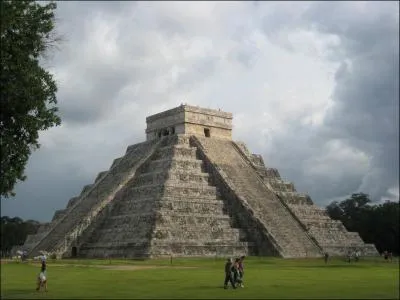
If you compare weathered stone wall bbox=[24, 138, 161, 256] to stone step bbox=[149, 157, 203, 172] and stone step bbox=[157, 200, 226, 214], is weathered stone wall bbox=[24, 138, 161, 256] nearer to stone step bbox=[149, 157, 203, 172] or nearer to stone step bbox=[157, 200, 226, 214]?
stone step bbox=[149, 157, 203, 172]

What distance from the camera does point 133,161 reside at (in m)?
49.0

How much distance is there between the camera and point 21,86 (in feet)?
46.9

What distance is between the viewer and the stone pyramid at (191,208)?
37.9 m

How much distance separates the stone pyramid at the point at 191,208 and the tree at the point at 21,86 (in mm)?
20588

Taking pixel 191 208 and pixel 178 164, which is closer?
pixel 191 208

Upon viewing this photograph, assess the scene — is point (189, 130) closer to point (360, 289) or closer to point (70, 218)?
point (70, 218)

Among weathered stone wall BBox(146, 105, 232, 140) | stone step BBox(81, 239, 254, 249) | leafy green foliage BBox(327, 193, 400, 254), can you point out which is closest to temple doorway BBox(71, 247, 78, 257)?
stone step BBox(81, 239, 254, 249)

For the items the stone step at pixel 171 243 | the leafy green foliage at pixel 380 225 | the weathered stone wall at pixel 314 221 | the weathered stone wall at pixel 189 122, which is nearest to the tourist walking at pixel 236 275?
the stone step at pixel 171 243

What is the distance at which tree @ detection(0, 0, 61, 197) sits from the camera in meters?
14.0

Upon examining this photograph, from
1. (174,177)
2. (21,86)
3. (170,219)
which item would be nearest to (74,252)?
(170,219)

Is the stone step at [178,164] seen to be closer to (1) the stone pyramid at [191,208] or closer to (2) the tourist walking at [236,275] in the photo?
(1) the stone pyramid at [191,208]

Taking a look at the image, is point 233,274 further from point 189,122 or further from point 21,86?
point 189,122

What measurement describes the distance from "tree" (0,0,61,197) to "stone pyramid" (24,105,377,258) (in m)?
20.6

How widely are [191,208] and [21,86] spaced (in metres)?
26.2
